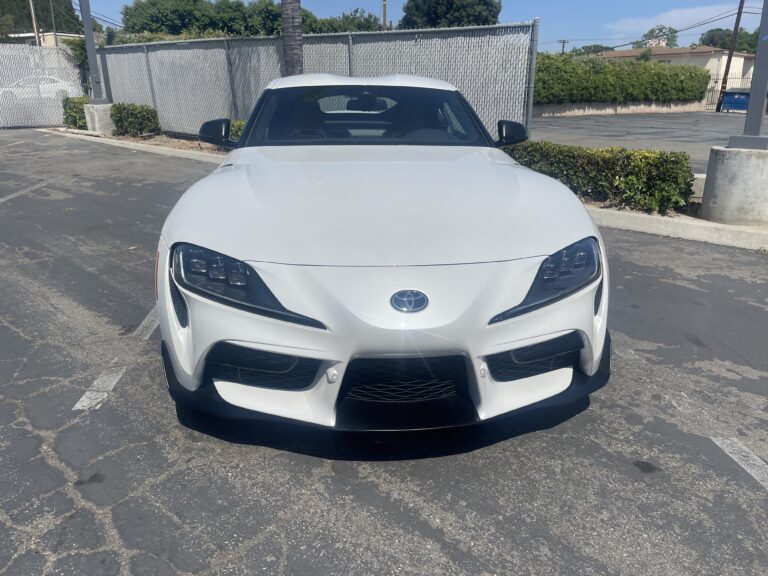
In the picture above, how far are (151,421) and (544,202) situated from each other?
6.89 ft

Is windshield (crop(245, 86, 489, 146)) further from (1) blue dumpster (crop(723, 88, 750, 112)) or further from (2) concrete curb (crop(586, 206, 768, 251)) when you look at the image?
(1) blue dumpster (crop(723, 88, 750, 112))

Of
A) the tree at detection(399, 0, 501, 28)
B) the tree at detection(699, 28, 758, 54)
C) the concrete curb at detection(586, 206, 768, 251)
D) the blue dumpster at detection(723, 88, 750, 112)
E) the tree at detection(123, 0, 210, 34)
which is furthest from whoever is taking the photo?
the tree at detection(699, 28, 758, 54)

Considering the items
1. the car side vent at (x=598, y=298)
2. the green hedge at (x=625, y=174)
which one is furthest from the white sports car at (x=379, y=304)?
the green hedge at (x=625, y=174)

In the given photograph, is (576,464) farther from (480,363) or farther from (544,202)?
(544,202)

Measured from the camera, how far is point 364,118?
13.4ft

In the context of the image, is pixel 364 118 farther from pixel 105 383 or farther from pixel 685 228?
pixel 685 228

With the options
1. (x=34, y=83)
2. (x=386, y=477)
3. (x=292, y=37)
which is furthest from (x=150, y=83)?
(x=386, y=477)

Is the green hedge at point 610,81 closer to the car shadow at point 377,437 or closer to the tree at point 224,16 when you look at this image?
the car shadow at point 377,437

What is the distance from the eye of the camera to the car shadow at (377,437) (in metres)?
2.62

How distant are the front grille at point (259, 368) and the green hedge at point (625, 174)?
18.7ft

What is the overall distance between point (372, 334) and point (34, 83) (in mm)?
20630

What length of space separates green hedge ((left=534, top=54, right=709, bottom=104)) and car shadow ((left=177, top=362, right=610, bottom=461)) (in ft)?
87.5

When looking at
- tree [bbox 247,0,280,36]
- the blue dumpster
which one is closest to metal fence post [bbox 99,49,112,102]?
tree [bbox 247,0,280,36]

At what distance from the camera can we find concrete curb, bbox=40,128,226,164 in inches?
468
